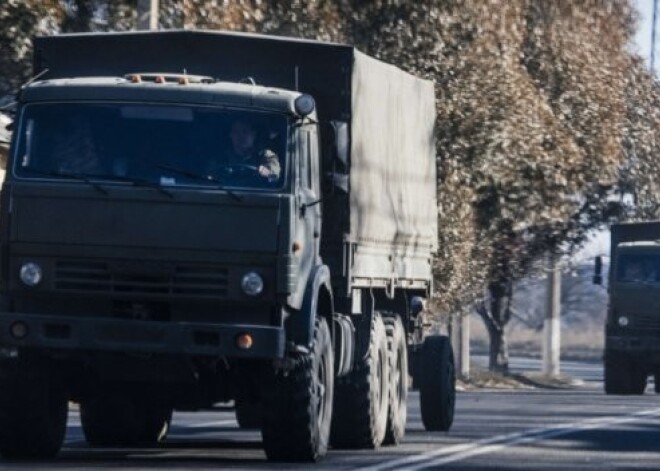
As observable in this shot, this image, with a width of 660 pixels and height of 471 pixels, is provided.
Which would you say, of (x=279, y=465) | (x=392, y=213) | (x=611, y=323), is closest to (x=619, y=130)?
(x=611, y=323)

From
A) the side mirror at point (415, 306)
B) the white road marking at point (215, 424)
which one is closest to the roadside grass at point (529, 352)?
the white road marking at point (215, 424)

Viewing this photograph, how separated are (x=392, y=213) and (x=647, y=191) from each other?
29.1m

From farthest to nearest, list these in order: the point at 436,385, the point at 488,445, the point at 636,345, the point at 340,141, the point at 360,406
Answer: the point at 636,345, the point at 436,385, the point at 488,445, the point at 360,406, the point at 340,141

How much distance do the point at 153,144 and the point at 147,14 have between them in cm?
Result: 880

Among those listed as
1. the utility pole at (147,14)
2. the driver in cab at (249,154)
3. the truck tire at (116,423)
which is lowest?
the truck tire at (116,423)

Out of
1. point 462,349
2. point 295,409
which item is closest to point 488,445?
point 295,409

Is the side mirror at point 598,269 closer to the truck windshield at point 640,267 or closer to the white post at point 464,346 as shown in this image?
the truck windshield at point 640,267

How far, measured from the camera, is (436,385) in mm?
21047

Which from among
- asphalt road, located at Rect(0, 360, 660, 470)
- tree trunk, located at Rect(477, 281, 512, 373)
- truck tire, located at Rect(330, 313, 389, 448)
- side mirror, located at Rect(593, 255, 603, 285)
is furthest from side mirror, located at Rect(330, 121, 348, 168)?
tree trunk, located at Rect(477, 281, 512, 373)

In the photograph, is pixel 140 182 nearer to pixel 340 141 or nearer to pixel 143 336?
pixel 143 336

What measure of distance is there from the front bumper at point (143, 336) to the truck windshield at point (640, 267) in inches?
878

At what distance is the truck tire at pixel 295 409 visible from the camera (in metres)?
15.5

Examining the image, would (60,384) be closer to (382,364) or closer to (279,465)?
(279,465)

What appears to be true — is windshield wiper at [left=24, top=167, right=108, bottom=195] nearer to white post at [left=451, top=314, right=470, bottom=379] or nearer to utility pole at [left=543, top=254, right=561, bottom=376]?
white post at [left=451, top=314, right=470, bottom=379]
